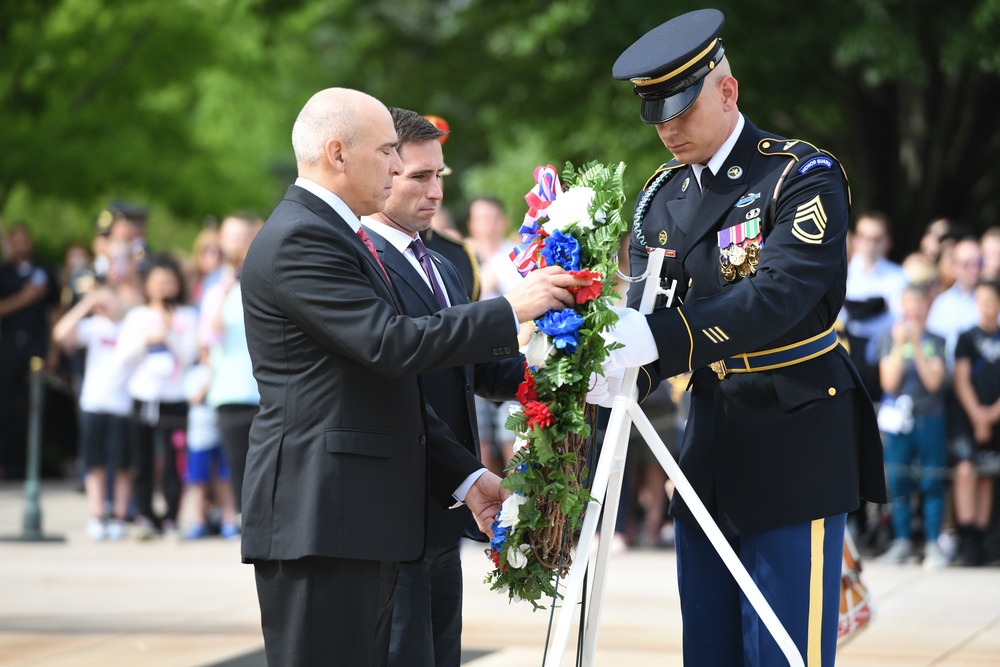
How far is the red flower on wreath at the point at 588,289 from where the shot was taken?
3.47m

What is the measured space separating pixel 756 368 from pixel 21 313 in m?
10.3

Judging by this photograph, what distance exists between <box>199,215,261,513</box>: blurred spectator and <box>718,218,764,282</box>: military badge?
5233mm

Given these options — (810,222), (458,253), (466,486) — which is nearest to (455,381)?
(466,486)

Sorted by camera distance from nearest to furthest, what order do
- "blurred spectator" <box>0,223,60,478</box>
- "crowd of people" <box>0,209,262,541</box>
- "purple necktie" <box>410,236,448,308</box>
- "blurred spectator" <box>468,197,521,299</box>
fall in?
"purple necktie" <box>410,236,448,308</box>
"blurred spectator" <box>468,197,521,299</box>
"crowd of people" <box>0,209,262,541</box>
"blurred spectator" <box>0,223,60,478</box>

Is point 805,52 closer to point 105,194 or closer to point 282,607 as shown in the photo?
point 105,194

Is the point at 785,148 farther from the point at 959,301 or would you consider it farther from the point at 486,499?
the point at 959,301

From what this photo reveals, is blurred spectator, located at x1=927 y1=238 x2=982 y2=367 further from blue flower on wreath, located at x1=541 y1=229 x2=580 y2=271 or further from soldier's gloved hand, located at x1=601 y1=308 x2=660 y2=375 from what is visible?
blue flower on wreath, located at x1=541 y1=229 x2=580 y2=271

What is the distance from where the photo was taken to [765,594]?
384 cm

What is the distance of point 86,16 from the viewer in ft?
60.6

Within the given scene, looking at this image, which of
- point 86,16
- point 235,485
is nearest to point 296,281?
point 235,485

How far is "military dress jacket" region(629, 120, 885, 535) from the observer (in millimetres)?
3619

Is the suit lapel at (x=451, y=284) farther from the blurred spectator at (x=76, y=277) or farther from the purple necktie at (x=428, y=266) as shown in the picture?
the blurred spectator at (x=76, y=277)

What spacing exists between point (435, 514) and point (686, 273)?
1045 mm

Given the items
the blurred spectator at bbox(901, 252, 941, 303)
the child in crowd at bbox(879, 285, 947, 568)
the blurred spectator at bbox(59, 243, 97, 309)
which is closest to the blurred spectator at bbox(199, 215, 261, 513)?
the blurred spectator at bbox(59, 243, 97, 309)
